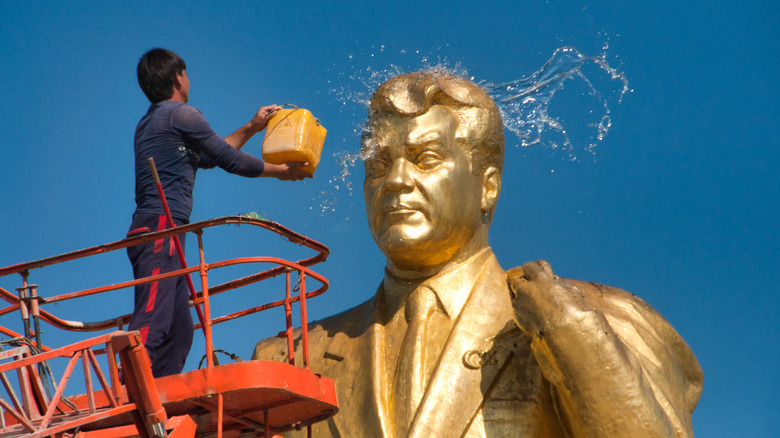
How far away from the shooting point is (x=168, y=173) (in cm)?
784

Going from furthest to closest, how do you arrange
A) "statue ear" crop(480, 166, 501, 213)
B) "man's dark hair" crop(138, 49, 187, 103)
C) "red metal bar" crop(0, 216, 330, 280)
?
"statue ear" crop(480, 166, 501, 213) → "man's dark hair" crop(138, 49, 187, 103) → "red metal bar" crop(0, 216, 330, 280)

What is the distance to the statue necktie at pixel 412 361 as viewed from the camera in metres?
7.99

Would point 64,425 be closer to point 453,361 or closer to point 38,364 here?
point 38,364

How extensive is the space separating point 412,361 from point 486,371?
1.82ft

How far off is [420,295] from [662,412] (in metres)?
2.04

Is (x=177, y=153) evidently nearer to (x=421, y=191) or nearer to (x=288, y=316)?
(x=288, y=316)

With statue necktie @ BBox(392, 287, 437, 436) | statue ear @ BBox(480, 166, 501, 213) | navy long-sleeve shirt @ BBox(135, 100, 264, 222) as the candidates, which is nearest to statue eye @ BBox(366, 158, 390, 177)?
statue ear @ BBox(480, 166, 501, 213)

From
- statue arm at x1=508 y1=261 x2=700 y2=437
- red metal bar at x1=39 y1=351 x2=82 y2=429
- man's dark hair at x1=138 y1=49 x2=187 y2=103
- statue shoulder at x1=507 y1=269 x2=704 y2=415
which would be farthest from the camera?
man's dark hair at x1=138 y1=49 x2=187 y2=103

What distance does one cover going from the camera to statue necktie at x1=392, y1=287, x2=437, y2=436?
799cm

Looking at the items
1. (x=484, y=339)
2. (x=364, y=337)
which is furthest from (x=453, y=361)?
(x=364, y=337)

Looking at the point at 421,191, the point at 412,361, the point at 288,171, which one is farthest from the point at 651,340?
the point at 288,171

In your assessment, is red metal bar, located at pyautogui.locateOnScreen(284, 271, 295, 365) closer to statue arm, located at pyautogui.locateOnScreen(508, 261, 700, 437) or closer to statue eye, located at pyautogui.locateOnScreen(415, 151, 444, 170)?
statue arm, located at pyautogui.locateOnScreen(508, 261, 700, 437)

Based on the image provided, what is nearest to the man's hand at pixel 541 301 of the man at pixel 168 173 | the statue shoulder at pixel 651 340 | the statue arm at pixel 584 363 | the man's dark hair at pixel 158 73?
the statue arm at pixel 584 363

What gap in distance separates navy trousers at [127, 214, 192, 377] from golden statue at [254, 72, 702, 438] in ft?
4.52
